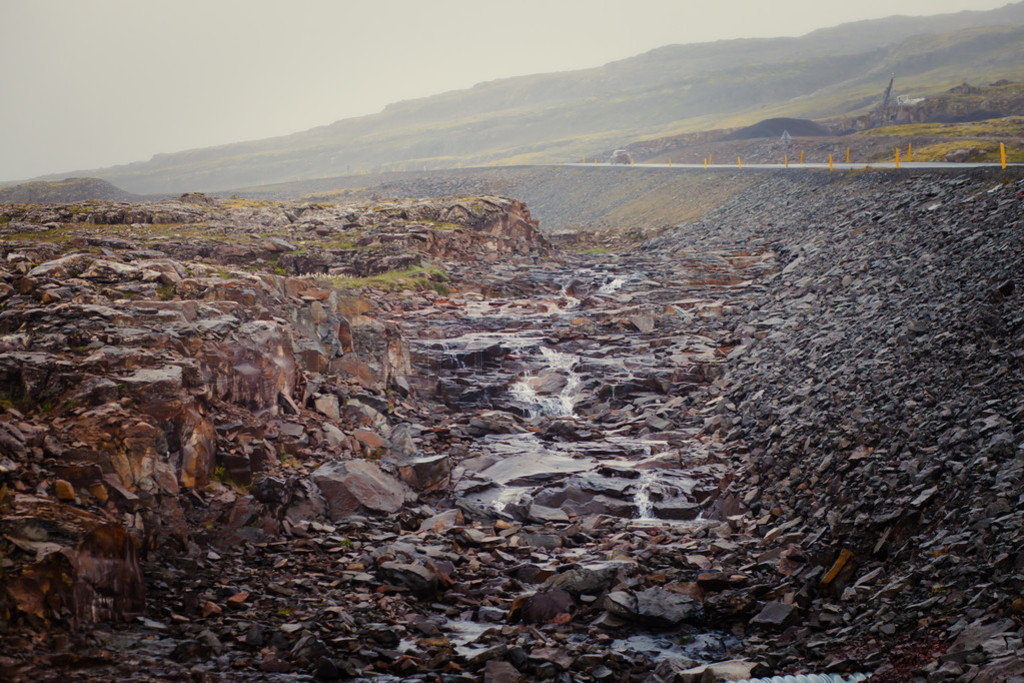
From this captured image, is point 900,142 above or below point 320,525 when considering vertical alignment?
above

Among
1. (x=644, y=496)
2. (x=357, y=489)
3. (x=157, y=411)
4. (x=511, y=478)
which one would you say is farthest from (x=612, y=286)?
(x=157, y=411)

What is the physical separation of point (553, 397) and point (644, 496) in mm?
6721

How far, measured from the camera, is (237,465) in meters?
13.2

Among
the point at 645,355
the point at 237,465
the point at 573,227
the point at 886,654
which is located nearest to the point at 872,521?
the point at 886,654

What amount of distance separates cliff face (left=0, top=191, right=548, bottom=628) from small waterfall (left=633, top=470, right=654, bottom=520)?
4.62m

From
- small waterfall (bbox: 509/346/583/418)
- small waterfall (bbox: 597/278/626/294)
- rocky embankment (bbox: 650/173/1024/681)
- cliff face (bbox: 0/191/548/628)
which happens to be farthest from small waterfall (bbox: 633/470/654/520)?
small waterfall (bbox: 597/278/626/294)

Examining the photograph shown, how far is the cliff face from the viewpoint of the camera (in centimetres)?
909

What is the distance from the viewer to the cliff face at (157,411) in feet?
29.8

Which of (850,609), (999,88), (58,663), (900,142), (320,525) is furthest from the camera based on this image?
(999,88)

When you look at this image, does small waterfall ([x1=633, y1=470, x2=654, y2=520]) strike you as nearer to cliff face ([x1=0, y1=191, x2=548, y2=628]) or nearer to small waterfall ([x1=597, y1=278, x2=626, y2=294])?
cliff face ([x1=0, y1=191, x2=548, y2=628])

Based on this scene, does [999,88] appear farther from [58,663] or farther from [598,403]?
[58,663]

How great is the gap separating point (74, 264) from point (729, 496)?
49.7 feet

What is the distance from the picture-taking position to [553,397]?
2172 centimetres

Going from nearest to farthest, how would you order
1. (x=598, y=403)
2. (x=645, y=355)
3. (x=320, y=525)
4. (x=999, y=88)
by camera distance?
(x=320, y=525), (x=598, y=403), (x=645, y=355), (x=999, y=88)
